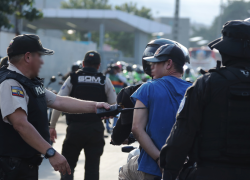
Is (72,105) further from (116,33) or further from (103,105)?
(116,33)

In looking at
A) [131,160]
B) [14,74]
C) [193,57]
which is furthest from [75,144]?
[193,57]

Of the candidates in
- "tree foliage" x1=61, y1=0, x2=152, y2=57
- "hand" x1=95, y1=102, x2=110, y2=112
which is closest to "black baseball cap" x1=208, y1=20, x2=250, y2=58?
"hand" x1=95, y1=102, x2=110, y2=112

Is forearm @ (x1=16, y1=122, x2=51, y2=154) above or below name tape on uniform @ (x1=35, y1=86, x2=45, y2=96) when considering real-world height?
below

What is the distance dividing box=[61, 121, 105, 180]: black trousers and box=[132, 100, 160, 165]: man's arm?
220cm

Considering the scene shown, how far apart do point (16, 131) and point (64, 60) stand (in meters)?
21.8

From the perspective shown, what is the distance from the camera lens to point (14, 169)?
290 centimetres

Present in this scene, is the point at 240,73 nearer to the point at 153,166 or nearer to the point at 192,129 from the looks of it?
the point at 192,129

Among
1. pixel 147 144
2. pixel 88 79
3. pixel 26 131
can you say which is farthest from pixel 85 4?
pixel 147 144

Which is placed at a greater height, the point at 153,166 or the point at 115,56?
the point at 153,166

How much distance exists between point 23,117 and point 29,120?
0.14m

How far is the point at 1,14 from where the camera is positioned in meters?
13.3

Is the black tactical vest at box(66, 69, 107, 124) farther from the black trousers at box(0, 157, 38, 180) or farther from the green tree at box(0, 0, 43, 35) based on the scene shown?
the green tree at box(0, 0, 43, 35)

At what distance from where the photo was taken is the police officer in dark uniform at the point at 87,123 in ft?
16.1

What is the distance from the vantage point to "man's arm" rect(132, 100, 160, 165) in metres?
2.79
